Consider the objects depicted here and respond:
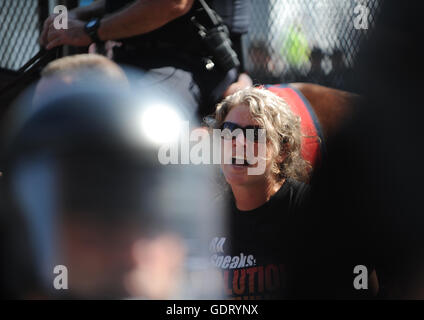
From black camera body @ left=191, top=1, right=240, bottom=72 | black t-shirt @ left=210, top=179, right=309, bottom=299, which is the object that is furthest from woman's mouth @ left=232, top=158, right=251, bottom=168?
black camera body @ left=191, top=1, right=240, bottom=72

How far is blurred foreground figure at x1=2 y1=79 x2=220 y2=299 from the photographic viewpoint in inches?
44.3

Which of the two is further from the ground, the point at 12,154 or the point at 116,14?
the point at 116,14

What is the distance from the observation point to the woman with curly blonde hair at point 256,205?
3.52 ft

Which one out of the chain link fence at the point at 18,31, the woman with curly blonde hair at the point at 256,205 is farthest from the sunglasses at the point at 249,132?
the chain link fence at the point at 18,31

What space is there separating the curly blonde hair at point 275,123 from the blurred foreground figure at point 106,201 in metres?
0.16

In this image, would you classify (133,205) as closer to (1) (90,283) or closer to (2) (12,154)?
(1) (90,283)

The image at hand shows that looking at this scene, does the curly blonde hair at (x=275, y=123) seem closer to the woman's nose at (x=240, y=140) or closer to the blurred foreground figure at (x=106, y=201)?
the woman's nose at (x=240, y=140)

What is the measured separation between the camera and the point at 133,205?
3.81ft

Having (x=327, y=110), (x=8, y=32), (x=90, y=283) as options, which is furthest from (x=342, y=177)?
(x=8, y=32)

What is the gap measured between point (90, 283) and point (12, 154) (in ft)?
1.29

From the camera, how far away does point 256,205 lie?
3.62 ft

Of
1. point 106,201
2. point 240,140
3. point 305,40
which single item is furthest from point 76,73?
point 305,40

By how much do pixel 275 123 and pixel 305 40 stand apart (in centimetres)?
83

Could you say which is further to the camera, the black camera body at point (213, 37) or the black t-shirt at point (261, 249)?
the black camera body at point (213, 37)
